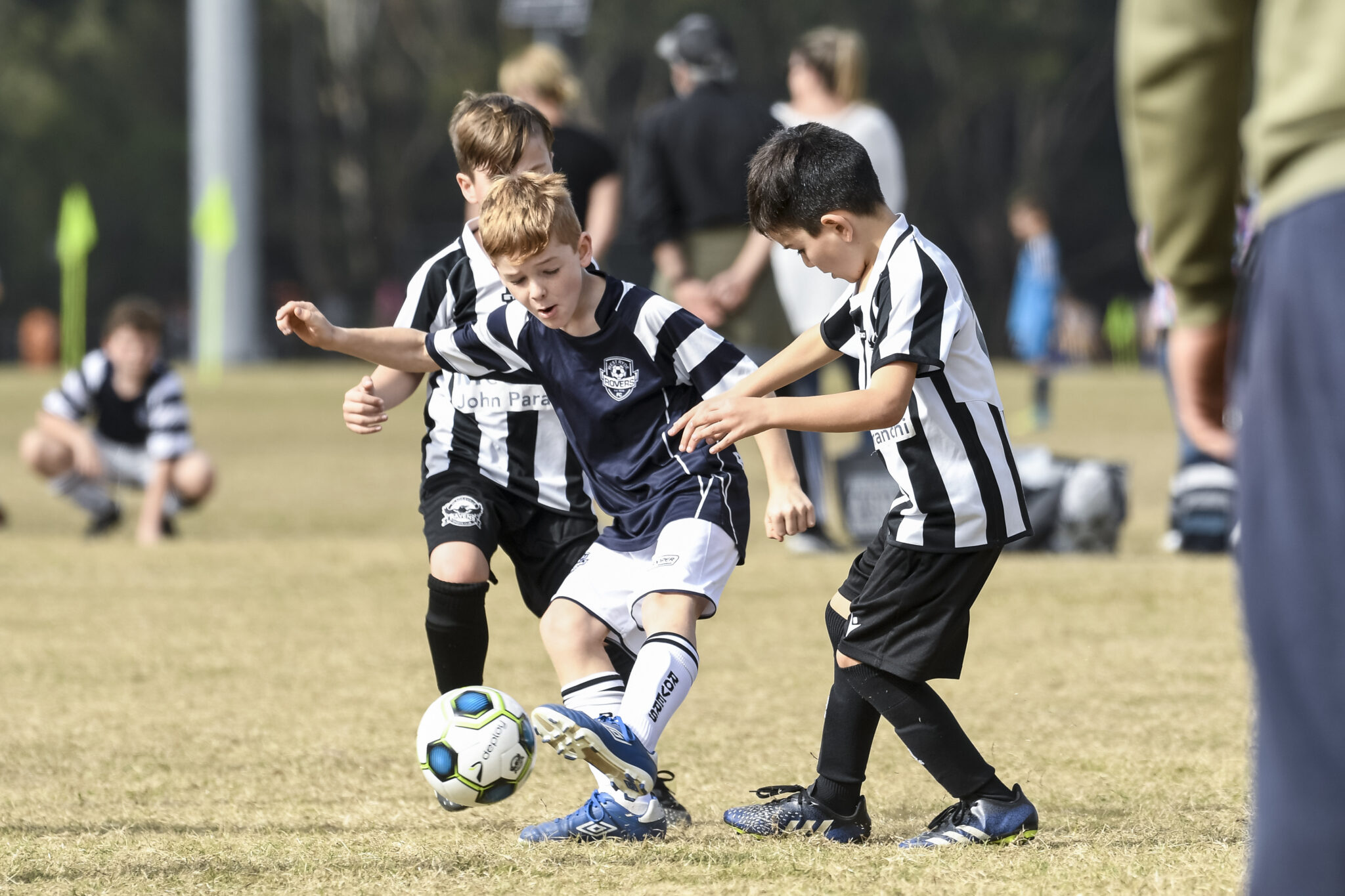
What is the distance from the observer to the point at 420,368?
3.58 m

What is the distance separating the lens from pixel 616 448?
3.44m

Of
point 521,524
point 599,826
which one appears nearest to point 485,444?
point 521,524

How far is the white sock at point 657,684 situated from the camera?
10.2 feet

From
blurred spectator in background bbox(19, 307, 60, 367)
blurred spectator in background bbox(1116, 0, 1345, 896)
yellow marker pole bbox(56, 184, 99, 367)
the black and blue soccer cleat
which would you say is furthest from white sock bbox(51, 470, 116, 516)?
blurred spectator in background bbox(19, 307, 60, 367)

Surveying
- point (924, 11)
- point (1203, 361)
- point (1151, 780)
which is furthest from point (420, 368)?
point (924, 11)

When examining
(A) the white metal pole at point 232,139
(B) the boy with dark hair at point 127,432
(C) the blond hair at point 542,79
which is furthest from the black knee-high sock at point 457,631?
(A) the white metal pole at point 232,139

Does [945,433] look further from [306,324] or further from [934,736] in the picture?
[306,324]

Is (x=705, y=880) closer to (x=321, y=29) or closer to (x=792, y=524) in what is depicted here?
(x=792, y=524)

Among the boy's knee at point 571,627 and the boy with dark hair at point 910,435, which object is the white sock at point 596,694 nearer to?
the boy's knee at point 571,627

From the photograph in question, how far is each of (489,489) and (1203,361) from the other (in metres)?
2.18

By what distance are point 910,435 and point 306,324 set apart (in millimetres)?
1173

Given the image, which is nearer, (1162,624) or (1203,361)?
(1203,361)

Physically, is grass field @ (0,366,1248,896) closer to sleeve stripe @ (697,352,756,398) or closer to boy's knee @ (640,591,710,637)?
boy's knee @ (640,591,710,637)

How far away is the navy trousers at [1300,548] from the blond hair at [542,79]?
4.13 metres
